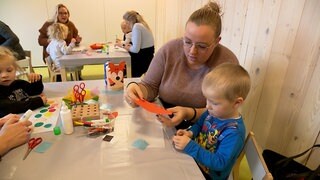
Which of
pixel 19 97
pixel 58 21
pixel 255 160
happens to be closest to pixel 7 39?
pixel 58 21

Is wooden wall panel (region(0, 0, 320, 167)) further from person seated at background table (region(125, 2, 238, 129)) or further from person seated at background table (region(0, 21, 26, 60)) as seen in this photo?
person seated at background table (region(0, 21, 26, 60))

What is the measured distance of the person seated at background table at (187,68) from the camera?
110 centimetres

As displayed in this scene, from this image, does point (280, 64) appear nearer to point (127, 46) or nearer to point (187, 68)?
point (187, 68)

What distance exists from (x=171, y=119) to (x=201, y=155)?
247 millimetres

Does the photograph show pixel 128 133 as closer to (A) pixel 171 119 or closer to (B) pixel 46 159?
(A) pixel 171 119

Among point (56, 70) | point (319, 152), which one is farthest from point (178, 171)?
point (56, 70)

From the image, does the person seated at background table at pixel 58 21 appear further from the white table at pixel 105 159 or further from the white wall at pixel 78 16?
the white table at pixel 105 159

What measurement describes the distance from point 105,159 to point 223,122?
504mm

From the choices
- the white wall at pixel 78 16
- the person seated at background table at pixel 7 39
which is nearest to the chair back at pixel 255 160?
the person seated at background table at pixel 7 39

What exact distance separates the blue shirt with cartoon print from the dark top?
857 millimetres

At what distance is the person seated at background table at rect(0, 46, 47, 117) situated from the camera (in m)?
1.18

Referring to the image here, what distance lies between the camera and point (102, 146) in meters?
0.93

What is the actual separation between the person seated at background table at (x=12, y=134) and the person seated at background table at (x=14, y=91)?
0.18 m

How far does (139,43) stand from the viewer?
302cm
